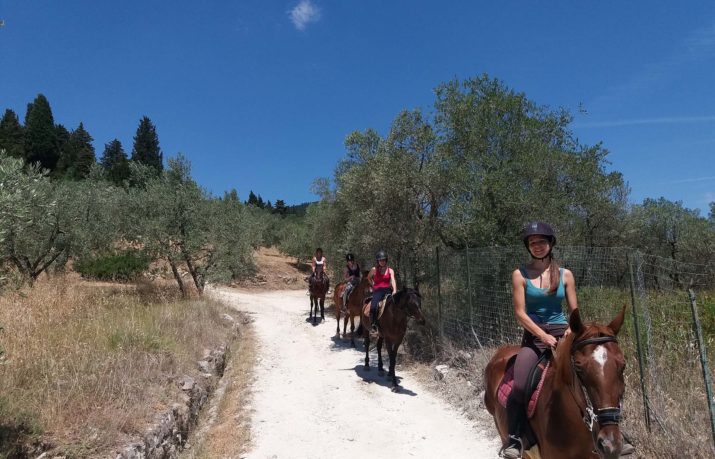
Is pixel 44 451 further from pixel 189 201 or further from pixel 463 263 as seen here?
pixel 189 201

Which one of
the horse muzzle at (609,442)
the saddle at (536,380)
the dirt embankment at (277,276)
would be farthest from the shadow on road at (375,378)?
the dirt embankment at (277,276)

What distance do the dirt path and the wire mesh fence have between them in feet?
6.26

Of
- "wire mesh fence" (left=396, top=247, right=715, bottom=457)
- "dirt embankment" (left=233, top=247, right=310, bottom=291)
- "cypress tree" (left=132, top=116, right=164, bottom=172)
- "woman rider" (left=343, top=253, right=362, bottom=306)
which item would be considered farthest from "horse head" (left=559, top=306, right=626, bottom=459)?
"cypress tree" (left=132, top=116, right=164, bottom=172)

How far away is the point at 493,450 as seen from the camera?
18.7 feet

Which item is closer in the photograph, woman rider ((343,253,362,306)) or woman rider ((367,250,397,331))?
woman rider ((367,250,397,331))

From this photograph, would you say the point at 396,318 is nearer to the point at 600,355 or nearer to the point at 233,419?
the point at 233,419

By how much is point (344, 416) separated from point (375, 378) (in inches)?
90.9

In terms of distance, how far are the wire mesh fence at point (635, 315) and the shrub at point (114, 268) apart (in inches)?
594

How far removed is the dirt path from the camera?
Answer: 234 inches

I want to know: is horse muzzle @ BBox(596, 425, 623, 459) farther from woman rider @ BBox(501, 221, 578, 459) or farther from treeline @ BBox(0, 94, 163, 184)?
treeline @ BBox(0, 94, 163, 184)

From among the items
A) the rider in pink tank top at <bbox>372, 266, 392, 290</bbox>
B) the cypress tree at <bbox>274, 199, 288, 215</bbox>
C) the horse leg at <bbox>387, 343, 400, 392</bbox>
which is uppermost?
the cypress tree at <bbox>274, 199, 288, 215</bbox>

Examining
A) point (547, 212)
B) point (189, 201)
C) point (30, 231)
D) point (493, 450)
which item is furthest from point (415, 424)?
point (30, 231)

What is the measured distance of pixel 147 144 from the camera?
83438mm

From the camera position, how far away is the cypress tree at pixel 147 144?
81.1 meters
